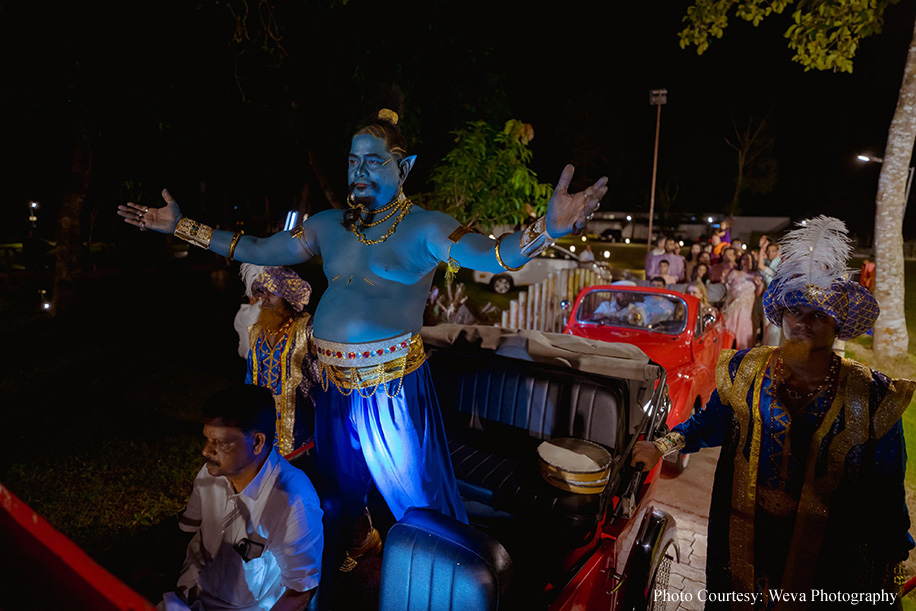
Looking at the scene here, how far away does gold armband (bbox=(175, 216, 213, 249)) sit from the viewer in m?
2.53

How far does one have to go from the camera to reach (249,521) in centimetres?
184

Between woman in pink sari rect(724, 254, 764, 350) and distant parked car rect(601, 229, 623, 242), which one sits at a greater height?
distant parked car rect(601, 229, 623, 242)

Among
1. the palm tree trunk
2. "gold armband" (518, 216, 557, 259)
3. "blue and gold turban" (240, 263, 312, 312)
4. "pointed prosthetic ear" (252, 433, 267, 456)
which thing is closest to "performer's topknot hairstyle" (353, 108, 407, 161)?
"gold armband" (518, 216, 557, 259)

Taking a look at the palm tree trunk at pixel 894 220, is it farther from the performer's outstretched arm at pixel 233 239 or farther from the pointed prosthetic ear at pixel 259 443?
the pointed prosthetic ear at pixel 259 443

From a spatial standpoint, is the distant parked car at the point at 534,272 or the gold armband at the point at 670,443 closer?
the gold armband at the point at 670,443

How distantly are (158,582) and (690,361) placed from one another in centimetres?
481

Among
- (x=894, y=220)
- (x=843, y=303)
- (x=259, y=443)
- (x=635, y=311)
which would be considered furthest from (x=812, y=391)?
(x=894, y=220)

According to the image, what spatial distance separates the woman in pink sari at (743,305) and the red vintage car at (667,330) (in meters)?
1.69

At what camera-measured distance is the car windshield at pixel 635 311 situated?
557 cm

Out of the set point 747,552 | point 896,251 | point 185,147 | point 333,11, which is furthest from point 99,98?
point 896,251

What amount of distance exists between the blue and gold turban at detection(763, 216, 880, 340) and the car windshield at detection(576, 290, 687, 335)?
3.48 metres

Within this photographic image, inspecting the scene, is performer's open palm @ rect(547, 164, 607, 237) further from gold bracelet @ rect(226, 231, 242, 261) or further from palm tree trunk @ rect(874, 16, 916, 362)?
palm tree trunk @ rect(874, 16, 916, 362)

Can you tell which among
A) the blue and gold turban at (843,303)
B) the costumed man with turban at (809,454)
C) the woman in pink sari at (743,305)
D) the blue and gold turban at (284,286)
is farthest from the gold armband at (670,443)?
the woman in pink sari at (743,305)

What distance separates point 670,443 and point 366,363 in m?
1.41
